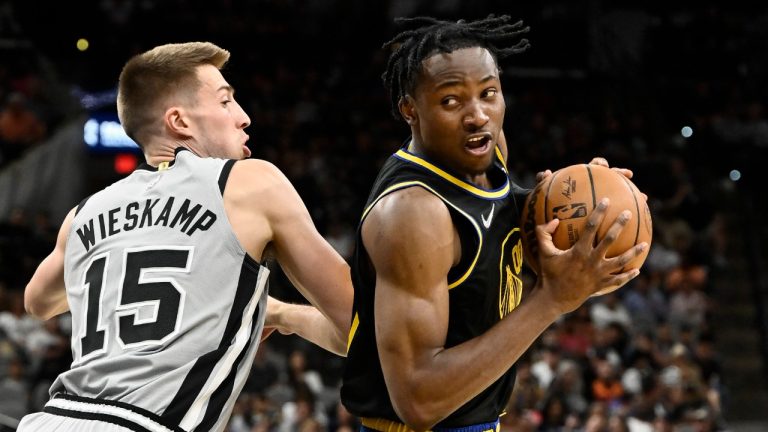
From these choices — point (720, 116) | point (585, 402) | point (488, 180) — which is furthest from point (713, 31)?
point (488, 180)

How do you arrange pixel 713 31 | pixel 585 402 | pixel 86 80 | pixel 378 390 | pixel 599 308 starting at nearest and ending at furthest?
1. pixel 378 390
2. pixel 585 402
3. pixel 599 308
4. pixel 86 80
5. pixel 713 31

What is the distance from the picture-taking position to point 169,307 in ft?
8.79

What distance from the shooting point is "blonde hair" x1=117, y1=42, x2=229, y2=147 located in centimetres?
304

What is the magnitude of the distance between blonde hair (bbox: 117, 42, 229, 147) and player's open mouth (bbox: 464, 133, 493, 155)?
2.84ft

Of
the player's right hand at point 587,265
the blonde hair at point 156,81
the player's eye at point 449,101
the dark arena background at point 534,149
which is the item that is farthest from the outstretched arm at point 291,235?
the dark arena background at point 534,149

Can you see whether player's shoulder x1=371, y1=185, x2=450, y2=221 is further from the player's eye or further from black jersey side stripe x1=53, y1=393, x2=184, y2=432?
black jersey side stripe x1=53, y1=393, x2=184, y2=432

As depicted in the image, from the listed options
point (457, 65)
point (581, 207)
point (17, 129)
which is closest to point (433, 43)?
point (457, 65)

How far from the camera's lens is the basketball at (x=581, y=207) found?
8.55 ft

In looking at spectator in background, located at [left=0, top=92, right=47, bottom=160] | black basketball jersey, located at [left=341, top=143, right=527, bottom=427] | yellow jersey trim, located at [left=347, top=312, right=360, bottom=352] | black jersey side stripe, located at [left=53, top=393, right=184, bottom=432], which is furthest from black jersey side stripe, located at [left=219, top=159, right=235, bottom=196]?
spectator in background, located at [left=0, top=92, right=47, bottom=160]

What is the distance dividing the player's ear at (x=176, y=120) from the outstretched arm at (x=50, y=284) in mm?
404

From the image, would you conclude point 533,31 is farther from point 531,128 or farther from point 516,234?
point 516,234

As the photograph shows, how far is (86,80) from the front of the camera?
521 inches

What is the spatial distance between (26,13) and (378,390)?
1228 cm

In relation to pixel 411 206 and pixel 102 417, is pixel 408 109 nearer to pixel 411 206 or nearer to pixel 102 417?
pixel 411 206
